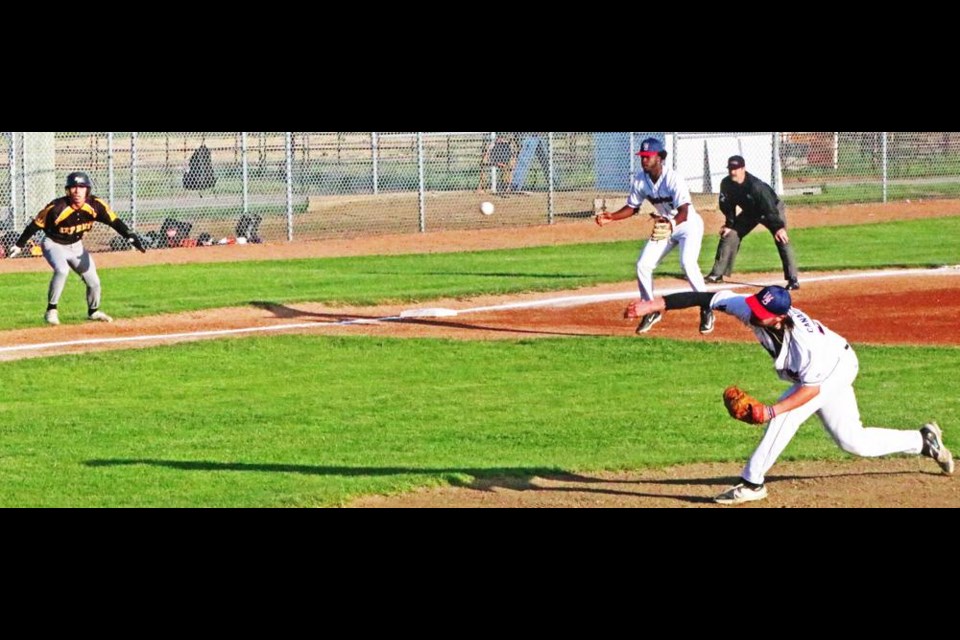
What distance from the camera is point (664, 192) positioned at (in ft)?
58.4

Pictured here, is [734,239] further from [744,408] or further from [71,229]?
[744,408]

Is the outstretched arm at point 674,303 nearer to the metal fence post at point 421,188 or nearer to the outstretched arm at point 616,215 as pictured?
the outstretched arm at point 616,215

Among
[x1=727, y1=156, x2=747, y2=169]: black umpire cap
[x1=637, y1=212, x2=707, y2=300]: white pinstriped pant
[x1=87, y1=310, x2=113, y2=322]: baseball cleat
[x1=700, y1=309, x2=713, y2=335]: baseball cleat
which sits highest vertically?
[x1=727, y1=156, x2=747, y2=169]: black umpire cap

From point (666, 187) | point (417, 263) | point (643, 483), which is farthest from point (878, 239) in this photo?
point (643, 483)

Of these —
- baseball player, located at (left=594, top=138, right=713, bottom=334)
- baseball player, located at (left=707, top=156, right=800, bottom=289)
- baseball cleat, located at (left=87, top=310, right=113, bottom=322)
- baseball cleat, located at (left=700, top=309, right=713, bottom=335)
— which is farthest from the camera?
baseball player, located at (left=707, top=156, right=800, bottom=289)

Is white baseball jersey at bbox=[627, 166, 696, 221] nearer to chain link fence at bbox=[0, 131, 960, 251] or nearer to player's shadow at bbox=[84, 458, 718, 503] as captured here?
player's shadow at bbox=[84, 458, 718, 503]

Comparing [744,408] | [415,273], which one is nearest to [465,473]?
[744,408]

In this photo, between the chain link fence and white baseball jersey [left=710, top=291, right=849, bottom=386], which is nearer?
white baseball jersey [left=710, top=291, right=849, bottom=386]

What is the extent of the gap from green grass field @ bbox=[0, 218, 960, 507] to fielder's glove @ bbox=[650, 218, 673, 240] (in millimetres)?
1364

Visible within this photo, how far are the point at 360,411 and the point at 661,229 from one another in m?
4.97

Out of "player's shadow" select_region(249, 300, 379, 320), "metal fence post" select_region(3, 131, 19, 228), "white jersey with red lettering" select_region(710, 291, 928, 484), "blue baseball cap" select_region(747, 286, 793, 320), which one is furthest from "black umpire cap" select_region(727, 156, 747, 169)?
"metal fence post" select_region(3, 131, 19, 228)

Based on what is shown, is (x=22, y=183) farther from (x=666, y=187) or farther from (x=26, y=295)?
(x=666, y=187)

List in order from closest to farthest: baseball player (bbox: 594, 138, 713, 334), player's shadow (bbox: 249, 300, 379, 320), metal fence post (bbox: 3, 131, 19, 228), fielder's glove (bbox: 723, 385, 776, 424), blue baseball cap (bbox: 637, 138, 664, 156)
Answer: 1. fielder's glove (bbox: 723, 385, 776, 424)
2. blue baseball cap (bbox: 637, 138, 664, 156)
3. baseball player (bbox: 594, 138, 713, 334)
4. player's shadow (bbox: 249, 300, 379, 320)
5. metal fence post (bbox: 3, 131, 19, 228)

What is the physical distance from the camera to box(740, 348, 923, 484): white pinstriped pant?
34.3 ft
